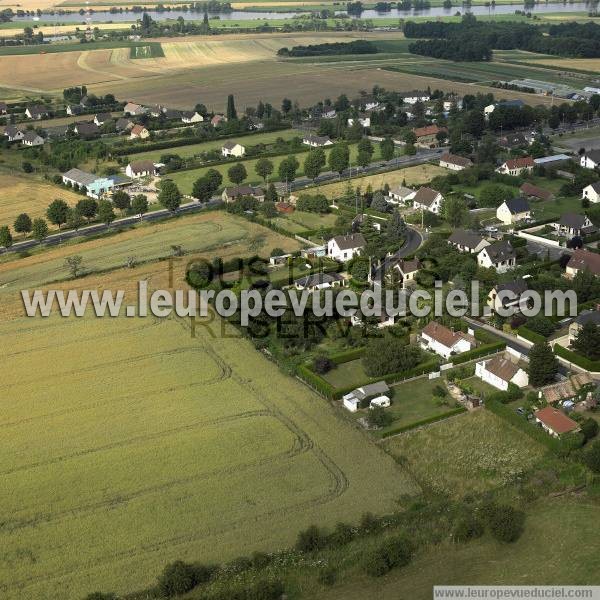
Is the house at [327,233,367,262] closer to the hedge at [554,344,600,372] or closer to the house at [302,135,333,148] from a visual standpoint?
the hedge at [554,344,600,372]

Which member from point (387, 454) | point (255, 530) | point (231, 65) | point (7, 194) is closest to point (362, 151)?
point (7, 194)

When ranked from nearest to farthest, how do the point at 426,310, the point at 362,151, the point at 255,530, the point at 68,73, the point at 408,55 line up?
the point at 255,530
the point at 426,310
the point at 362,151
the point at 68,73
the point at 408,55

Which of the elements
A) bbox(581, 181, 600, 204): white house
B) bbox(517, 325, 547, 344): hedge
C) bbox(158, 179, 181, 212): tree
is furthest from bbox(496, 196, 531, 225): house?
bbox(158, 179, 181, 212): tree

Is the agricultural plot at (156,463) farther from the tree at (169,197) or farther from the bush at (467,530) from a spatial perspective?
the tree at (169,197)

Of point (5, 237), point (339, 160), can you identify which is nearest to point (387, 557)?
point (5, 237)

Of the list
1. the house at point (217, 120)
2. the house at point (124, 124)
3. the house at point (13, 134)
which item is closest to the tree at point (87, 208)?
the house at point (124, 124)

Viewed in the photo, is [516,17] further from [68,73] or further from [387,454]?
[387,454]
